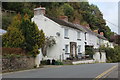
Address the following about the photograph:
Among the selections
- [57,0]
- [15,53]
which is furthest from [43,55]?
[57,0]

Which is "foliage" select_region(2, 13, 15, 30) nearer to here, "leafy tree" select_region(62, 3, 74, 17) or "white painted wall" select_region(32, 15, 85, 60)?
"white painted wall" select_region(32, 15, 85, 60)

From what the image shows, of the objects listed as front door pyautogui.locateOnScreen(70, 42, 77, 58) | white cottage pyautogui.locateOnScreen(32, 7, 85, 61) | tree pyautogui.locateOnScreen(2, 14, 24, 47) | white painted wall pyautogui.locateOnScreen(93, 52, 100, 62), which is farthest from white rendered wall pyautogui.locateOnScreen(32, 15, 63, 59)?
white painted wall pyautogui.locateOnScreen(93, 52, 100, 62)

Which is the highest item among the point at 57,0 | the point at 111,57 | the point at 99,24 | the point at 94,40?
the point at 57,0

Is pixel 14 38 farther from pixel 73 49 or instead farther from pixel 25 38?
pixel 73 49

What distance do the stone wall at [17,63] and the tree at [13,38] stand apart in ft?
6.85

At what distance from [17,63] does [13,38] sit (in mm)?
3963

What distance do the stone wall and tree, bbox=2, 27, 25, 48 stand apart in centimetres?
209

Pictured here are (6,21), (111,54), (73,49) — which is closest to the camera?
(73,49)

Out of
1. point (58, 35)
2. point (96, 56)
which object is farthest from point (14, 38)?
point (96, 56)

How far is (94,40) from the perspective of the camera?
5088 centimetres

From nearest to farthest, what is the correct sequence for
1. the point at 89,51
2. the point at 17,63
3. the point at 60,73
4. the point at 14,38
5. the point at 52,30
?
1. the point at 60,73
2. the point at 17,63
3. the point at 14,38
4. the point at 52,30
5. the point at 89,51

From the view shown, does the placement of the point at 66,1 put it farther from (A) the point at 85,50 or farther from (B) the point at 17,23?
(B) the point at 17,23

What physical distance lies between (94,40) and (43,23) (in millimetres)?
19329

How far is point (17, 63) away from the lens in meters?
21.0
